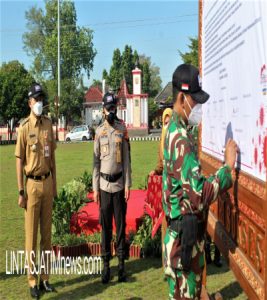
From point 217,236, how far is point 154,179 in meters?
2.19

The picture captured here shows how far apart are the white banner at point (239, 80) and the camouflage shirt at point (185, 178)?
0.73 feet

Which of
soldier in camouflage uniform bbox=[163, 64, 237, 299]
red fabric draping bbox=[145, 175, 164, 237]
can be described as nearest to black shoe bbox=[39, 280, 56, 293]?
red fabric draping bbox=[145, 175, 164, 237]

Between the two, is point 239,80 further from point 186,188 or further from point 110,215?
point 110,215

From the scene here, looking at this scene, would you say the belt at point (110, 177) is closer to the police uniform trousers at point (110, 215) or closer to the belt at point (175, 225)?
the police uniform trousers at point (110, 215)

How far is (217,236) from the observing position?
11.3 feet

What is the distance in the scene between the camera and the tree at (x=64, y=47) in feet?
177

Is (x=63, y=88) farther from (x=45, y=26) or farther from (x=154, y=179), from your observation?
(x=154, y=179)

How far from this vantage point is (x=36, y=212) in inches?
192

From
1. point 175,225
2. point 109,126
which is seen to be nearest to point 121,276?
point 109,126

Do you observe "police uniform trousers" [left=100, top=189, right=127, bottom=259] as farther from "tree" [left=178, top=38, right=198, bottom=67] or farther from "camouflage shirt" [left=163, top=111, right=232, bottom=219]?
"tree" [left=178, top=38, right=198, bottom=67]

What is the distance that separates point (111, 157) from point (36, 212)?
1020 mm

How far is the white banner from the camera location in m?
2.29

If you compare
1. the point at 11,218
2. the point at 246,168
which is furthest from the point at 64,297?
the point at 11,218

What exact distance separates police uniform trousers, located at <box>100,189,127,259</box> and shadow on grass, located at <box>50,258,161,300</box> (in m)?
0.33
